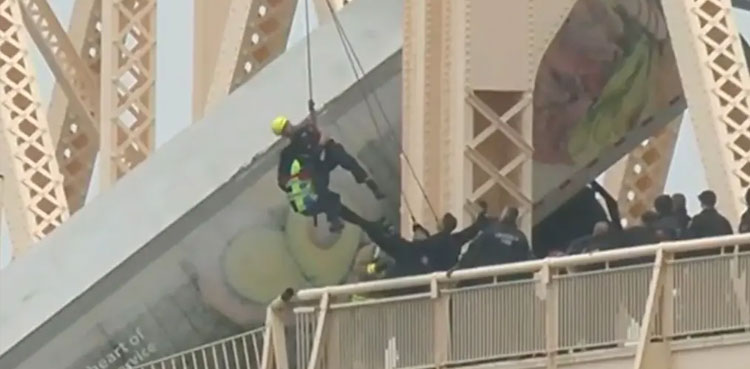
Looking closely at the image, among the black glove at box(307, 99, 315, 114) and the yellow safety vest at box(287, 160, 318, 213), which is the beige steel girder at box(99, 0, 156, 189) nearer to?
the black glove at box(307, 99, 315, 114)

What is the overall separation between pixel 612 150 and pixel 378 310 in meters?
6.97

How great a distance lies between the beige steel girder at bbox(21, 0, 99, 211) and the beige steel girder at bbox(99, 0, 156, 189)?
4370mm

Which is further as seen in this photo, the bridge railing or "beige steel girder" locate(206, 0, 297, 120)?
"beige steel girder" locate(206, 0, 297, 120)

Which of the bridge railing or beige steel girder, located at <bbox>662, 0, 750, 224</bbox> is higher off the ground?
beige steel girder, located at <bbox>662, 0, 750, 224</bbox>

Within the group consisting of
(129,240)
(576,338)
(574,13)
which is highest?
(574,13)

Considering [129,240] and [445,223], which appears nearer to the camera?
[445,223]

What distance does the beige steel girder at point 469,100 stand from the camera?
84.2ft

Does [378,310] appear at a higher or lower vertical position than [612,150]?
lower

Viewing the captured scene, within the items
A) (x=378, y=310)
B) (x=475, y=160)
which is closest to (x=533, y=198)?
(x=475, y=160)

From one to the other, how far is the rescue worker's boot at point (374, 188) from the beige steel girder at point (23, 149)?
4665 mm

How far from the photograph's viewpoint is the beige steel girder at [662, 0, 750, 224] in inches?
899

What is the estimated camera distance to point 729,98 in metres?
23.2

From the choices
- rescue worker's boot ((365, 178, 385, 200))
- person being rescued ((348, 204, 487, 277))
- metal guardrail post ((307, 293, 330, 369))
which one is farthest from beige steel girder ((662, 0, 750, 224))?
rescue worker's boot ((365, 178, 385, 200))

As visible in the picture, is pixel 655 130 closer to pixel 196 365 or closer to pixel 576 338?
pixel 196 365
